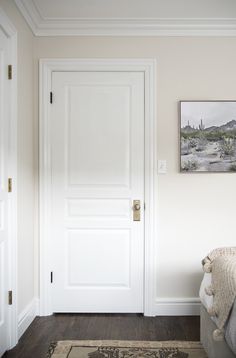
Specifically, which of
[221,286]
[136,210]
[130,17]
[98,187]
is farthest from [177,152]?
[221,286]

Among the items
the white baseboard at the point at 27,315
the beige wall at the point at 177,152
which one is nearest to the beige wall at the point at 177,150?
the beige wall at the point at 177,152

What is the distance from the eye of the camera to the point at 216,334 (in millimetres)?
1622

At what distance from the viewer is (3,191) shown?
7.03ft

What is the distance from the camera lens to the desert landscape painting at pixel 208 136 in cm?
272

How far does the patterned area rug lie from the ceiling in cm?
251

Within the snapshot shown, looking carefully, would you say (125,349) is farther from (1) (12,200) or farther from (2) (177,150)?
(2) (177,150)

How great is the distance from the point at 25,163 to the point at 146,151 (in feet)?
3.38

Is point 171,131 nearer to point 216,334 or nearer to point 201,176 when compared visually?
point 201,176

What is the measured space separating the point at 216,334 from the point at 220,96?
6.40ft

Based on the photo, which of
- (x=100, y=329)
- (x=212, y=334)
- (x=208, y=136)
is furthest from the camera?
(x=208, y=136)

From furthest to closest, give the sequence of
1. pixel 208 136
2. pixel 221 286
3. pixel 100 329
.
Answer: pixel 208 136
pixel 100 329
pixel 221 286

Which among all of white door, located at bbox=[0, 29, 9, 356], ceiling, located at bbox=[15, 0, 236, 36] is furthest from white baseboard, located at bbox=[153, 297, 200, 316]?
ceiling, located at bbox=[15, 0, 236, 36]

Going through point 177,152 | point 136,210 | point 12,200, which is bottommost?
point 136,210

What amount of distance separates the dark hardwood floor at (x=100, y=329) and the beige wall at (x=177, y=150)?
266 millimetres
